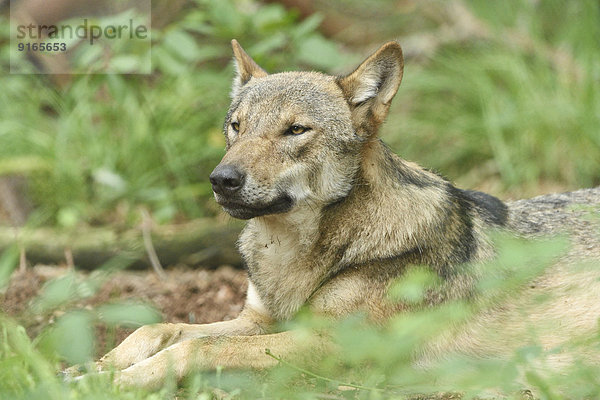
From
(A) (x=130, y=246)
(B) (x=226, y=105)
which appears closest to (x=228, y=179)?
(A) (x=130, y=246)

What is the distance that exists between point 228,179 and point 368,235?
94cm

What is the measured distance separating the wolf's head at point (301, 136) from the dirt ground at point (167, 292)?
1.64m

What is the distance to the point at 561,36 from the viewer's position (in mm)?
10125

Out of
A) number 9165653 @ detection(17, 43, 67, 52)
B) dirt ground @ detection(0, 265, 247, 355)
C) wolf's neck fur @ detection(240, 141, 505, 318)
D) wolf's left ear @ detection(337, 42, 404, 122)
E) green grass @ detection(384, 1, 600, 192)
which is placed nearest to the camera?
wolf's neck fur @ detection(240, 141, 505, 318)

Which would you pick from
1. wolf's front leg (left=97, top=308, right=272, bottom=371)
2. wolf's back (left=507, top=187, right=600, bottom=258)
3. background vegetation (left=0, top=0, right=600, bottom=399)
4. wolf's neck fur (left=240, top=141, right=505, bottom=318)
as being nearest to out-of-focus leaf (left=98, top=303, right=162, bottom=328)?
wolf's front leg (left=97, top=308, right=272, bottom=371)

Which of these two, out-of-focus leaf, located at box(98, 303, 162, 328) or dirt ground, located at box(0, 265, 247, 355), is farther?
dirt ground, located at box(0, 265, 247, 355)

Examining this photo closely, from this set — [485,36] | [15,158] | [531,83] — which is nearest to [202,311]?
[15,158]

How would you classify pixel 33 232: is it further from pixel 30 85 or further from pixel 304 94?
pixel 304 94

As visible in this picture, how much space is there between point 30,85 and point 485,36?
5.84 m

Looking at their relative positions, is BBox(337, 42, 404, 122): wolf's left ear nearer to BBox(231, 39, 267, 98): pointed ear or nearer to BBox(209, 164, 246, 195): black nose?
BBox(231, 39, 267, 98): pointed ear

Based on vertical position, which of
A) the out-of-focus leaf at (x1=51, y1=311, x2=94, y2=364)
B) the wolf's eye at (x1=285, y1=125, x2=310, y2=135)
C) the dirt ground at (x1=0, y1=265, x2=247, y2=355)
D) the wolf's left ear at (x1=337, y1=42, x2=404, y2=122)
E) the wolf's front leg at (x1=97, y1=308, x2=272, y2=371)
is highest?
the wolf's left ear at (x1=337, y1=42, x2=404, y2=122)

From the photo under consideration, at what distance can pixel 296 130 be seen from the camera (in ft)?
15.2

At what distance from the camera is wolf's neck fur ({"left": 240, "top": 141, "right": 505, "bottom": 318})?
460cm

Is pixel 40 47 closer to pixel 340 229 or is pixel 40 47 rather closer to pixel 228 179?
A: pixel 228 179
